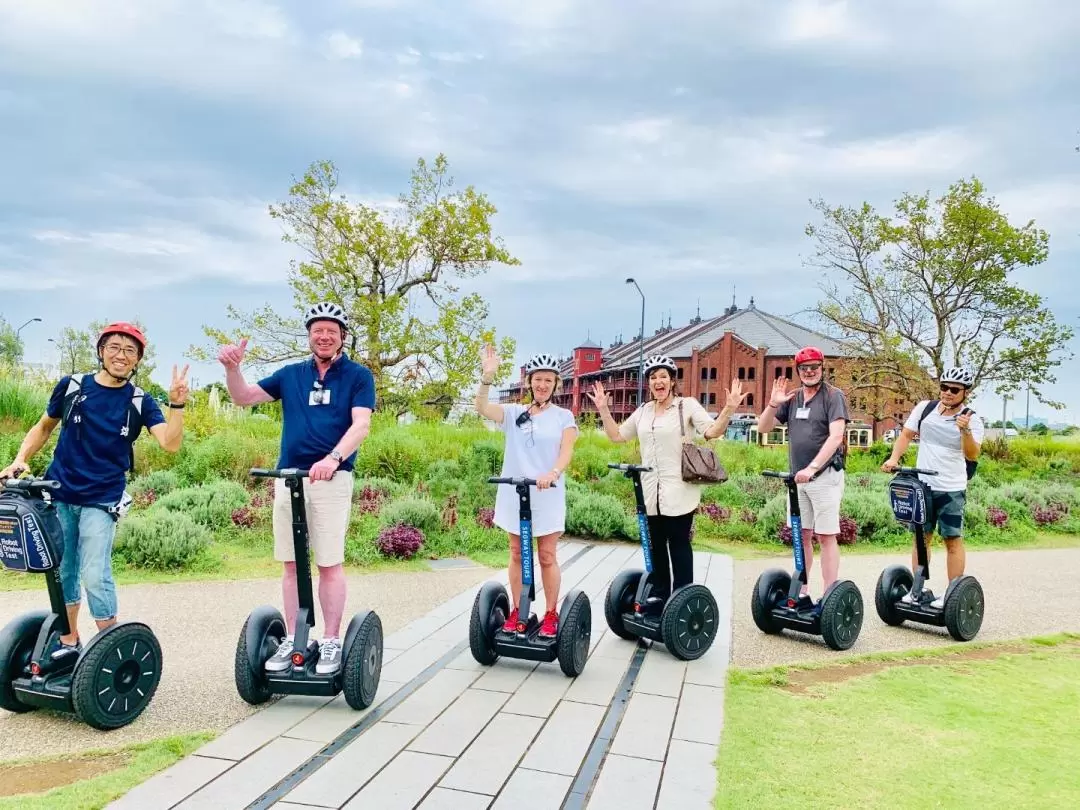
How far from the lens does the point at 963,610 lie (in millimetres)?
5918

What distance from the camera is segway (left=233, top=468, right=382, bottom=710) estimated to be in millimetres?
4004

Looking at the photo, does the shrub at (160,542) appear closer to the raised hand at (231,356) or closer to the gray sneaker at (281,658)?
the gray sneaker at (281,658)

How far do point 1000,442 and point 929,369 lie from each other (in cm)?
431

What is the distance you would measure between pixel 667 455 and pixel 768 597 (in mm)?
1430

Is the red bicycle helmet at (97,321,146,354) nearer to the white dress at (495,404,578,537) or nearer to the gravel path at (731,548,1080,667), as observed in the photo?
the white dress at (495,404,578,537)

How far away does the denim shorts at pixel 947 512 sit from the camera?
20.0 feet

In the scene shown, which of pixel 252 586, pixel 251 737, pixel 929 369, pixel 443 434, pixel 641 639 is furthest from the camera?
pixel 929 369

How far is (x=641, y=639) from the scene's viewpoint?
5.55 m

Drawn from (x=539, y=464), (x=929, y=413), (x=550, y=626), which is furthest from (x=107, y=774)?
(x=929, y=413)

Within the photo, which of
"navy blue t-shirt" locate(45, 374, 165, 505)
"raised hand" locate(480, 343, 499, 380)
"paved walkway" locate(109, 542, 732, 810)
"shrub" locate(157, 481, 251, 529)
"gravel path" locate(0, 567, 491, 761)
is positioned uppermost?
"raised hand" locate(480, 343, 499, 380)

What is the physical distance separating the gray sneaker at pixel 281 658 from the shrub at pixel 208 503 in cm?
519

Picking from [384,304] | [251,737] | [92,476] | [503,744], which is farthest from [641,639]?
[384,304]

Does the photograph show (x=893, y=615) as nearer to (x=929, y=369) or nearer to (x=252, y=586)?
(x=252, y=586)

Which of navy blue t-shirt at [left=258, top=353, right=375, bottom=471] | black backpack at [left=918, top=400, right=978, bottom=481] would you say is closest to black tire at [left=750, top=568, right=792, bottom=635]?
black backpack at [left=918, top=400, right=978, bottom=481]
